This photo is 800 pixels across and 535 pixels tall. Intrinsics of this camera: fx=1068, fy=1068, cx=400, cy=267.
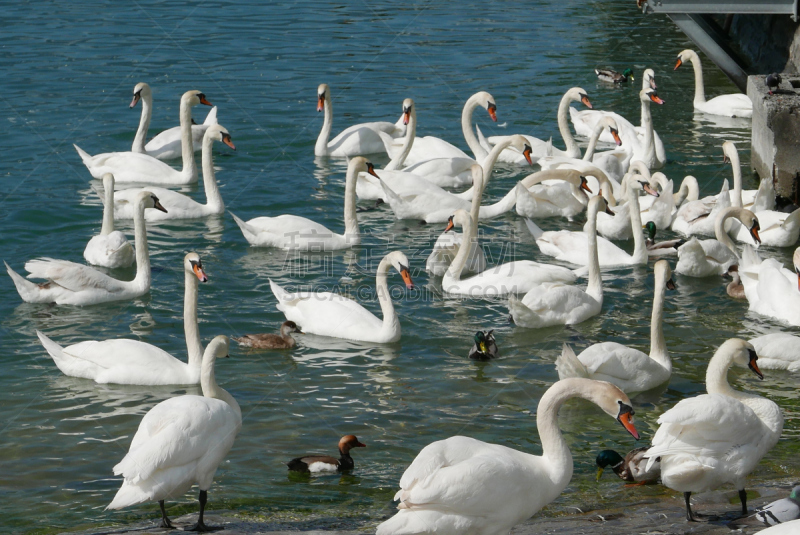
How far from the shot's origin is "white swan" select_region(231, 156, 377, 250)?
40.9 ft

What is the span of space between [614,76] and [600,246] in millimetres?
8409

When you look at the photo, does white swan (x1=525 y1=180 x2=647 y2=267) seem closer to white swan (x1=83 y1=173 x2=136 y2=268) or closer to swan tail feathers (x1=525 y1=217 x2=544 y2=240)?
swan tail feathers (x1=525 y1=217 x2=544 y2=240)

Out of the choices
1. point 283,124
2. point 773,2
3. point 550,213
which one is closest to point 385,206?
point 550,213

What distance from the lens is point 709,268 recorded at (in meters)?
12.0

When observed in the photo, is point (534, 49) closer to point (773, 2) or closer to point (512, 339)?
point (773, 2)

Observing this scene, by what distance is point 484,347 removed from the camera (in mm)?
9766

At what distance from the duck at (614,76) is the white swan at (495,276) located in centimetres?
947

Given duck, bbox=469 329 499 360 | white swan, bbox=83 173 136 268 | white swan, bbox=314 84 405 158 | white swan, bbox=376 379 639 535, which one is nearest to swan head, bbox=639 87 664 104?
white swan, bbox=314 84 405 158

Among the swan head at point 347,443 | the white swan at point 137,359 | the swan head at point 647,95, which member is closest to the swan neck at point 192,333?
the white swan at point 137,359

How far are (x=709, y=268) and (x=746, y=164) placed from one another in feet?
15.1

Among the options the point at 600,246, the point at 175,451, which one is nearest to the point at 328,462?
the point at 175,451

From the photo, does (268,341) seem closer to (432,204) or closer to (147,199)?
(147,199)

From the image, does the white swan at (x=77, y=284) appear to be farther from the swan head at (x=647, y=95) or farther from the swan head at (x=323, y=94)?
the swan head at (x=647, y=95)

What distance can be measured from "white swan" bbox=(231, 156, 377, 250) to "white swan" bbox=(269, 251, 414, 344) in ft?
6.57
